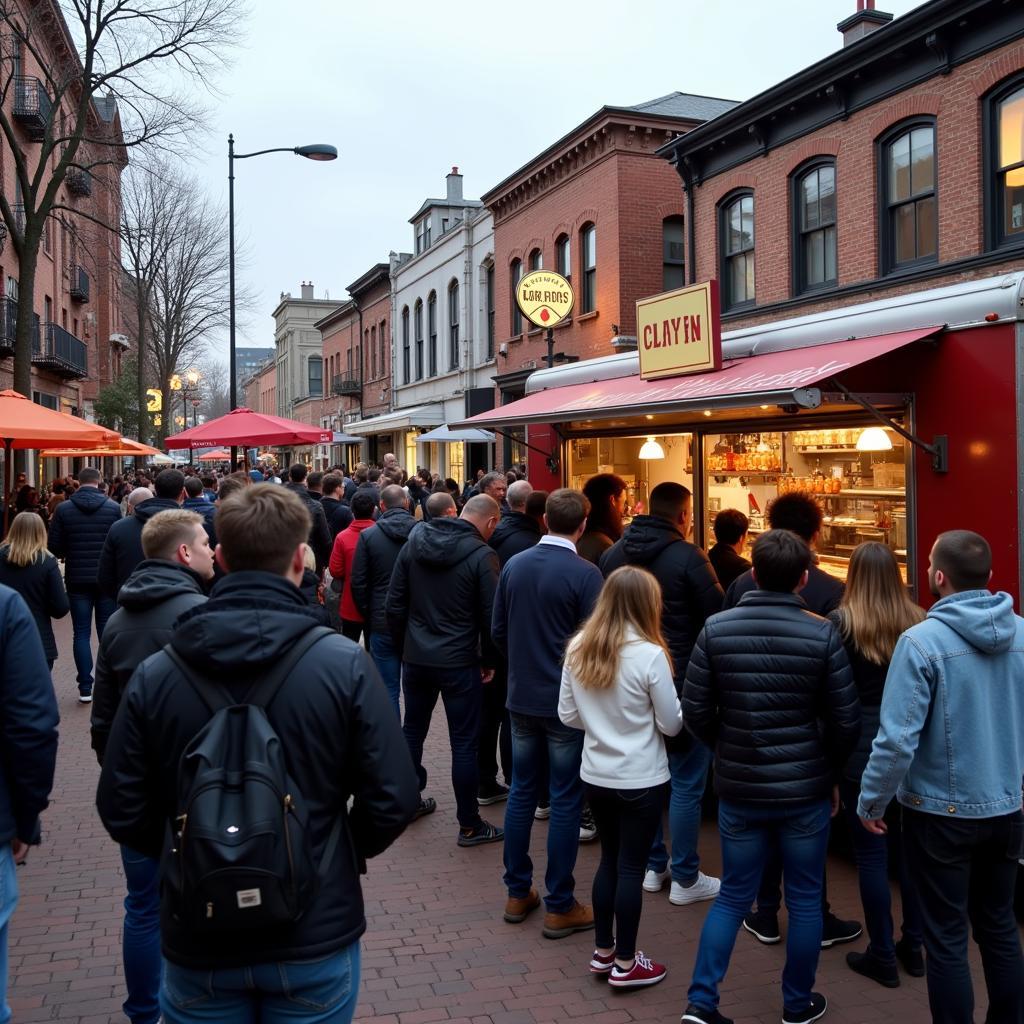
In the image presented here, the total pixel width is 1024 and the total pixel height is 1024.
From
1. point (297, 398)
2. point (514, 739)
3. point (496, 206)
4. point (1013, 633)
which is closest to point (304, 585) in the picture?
point (514, 739)

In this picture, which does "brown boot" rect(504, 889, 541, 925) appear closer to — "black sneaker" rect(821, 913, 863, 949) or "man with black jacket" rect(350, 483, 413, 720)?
"black sneaker" rect(821, 913, 863, 949)

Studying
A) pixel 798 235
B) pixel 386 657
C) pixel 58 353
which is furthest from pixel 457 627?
pixel 58 353

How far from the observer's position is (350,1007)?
7.61 feet

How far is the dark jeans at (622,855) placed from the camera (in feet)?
13.3

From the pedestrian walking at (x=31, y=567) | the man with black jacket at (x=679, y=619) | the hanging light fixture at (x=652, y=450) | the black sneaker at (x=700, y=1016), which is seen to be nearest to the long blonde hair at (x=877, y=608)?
the man with black jacket at (x=679, y=619)

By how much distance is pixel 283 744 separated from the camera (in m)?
2.20

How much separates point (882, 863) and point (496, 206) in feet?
74.7

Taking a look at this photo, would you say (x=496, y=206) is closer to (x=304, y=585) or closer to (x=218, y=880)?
(x=304, y=585)

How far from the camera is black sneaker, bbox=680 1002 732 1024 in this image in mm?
3693

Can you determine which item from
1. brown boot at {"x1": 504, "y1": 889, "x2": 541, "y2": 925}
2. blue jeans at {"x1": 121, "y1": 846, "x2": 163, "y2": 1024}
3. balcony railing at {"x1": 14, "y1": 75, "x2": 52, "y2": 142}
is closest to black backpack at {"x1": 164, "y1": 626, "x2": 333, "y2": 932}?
blue jeans at {"x1": 121, "y1": 846, "x2": 163, "y2": 1024}

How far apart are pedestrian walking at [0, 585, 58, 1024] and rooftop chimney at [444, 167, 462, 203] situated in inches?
1282

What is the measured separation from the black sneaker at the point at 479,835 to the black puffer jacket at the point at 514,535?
5.99 ft

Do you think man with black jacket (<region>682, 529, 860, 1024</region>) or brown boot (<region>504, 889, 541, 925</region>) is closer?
man with black jacket (<region>682, 529, 860, 1024</region>)

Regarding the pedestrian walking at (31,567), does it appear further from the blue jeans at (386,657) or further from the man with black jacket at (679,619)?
the man with black jacket at (679,619)
